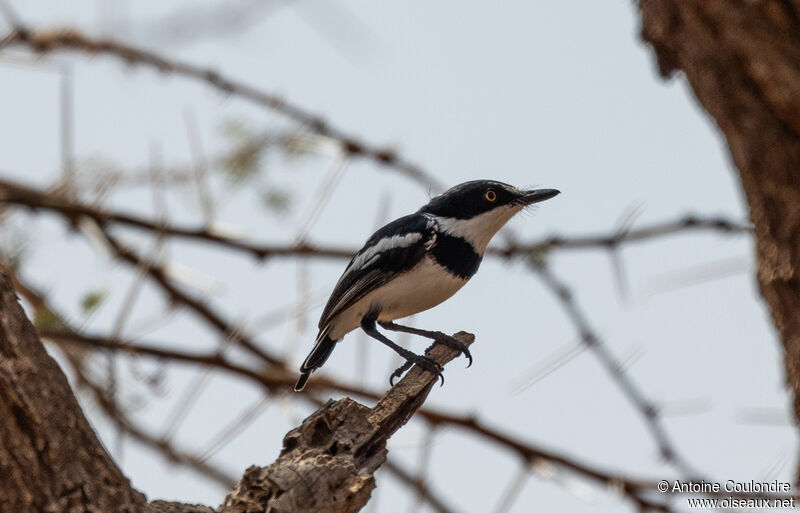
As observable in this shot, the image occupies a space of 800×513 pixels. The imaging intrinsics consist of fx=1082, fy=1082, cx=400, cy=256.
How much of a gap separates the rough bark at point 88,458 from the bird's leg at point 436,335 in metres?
1.46

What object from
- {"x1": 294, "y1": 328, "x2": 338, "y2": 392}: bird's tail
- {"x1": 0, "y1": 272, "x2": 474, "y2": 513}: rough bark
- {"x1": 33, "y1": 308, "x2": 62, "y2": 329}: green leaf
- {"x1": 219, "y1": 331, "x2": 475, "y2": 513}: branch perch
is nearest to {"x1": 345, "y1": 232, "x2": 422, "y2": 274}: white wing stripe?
{"x1": 294, "y1": 328, "x2": 338, "y2": 392}: bird's tail

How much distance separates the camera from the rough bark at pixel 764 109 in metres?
4.46

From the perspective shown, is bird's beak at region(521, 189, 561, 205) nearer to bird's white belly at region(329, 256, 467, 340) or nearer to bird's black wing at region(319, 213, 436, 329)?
bird's black wing at region(319, 213, 436, 329)

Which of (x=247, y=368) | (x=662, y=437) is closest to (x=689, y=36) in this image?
(x=662, y=437)

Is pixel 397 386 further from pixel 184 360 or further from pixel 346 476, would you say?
pixel 184 360

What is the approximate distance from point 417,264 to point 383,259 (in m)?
0.20

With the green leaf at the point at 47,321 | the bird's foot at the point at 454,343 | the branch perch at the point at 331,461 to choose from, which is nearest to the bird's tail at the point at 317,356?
the bird's foot at the point at 454,343

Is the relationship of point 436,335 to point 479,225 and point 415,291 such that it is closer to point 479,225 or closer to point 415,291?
point 415,291

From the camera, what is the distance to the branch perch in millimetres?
3473

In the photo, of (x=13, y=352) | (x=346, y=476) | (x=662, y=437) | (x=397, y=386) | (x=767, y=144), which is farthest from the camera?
(x=662, y=437)

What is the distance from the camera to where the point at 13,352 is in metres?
3.31

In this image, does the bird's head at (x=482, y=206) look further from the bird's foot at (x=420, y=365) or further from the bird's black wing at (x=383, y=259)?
the bird's foot at (x=420, y=365)

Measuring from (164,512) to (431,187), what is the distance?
337 cm

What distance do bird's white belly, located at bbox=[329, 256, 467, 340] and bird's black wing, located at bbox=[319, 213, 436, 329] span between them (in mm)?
42
